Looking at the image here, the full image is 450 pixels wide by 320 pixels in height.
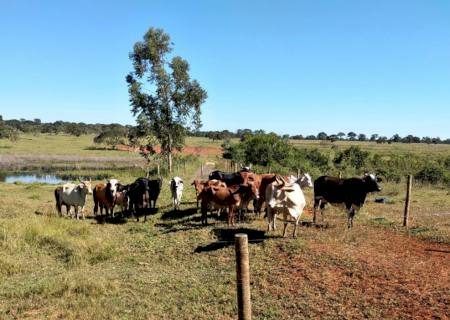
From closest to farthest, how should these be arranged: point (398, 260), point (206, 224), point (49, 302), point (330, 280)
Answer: point (49, 302), point (330, 280), point (398, 260), point (206, 224)

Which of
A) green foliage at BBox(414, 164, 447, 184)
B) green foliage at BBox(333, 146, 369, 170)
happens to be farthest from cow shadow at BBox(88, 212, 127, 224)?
green foliage at BBox(333, 146, 369, 170)

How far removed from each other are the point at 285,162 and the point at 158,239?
2190cm

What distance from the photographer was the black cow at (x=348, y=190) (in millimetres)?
13188

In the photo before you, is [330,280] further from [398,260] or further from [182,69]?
[182,69]

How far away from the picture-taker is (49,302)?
7992 mm

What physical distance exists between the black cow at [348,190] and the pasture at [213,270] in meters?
0.71

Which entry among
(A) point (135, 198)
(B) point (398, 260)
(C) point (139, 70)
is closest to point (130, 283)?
(B) point (398, 260)

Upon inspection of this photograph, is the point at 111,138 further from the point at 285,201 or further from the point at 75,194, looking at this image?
the point at 285,201

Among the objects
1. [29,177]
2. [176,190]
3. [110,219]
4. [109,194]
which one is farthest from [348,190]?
[29,177]

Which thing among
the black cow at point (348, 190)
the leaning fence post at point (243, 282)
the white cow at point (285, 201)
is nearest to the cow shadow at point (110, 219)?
the white cow at point (285, 201)

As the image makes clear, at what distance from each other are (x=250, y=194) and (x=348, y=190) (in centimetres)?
306

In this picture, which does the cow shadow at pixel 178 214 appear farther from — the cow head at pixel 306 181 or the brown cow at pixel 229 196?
the cow head at pixel 306 181

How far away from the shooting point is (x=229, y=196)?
13273 millimetres

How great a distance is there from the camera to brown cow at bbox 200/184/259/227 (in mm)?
13180
